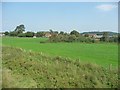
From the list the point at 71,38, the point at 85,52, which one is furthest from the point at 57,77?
the point at 71,38

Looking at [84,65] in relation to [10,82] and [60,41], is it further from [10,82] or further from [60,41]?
[60,41]

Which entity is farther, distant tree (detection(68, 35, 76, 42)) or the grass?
distant tree (detection(68, 35, 76, 42))

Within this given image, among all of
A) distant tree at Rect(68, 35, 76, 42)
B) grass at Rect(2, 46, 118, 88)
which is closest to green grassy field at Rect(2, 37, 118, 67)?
grass at Rect(2, 46, 118, 88)

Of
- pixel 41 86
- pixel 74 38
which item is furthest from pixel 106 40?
pixel 41 86

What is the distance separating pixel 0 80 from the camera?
401 inches

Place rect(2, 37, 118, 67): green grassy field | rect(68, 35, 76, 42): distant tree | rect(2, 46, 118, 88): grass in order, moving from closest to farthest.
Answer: rect(2, 46, 118, 88): grass < rect(2, 37, 118, 67): green grassy field < rect(68, 35, 76, 42): distant tree

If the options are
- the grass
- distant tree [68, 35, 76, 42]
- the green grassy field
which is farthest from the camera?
distant tree [68, 35, 76, 42]

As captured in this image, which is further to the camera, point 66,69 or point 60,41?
point 60,41

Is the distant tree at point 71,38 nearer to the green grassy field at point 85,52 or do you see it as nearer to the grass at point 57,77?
the green grassy field at point 85,52

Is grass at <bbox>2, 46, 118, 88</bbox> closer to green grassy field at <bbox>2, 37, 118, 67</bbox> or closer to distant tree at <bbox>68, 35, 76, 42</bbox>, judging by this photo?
green grassy field at <bbox>2, 37, 118, 67</bbox>

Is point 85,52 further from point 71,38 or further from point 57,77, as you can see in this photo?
point 71,38

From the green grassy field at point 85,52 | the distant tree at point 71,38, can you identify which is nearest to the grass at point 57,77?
the green grassy field at point 85,52

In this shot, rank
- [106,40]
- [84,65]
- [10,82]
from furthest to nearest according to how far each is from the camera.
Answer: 1. [106,40]
2. [84,65]
3. [10,82]

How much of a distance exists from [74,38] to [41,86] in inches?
1946
